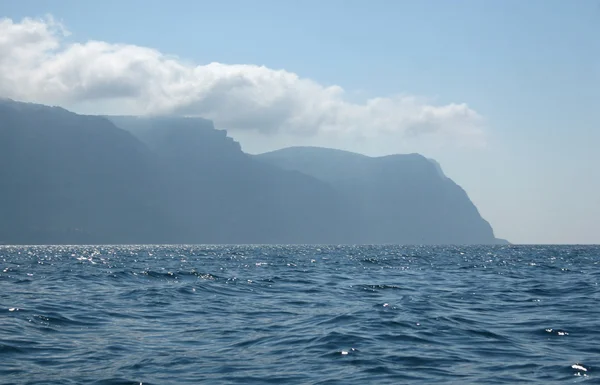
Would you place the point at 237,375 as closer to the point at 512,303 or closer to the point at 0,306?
the point at 0,306

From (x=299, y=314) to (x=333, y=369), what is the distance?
29.6 ft

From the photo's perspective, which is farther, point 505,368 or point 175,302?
point 175,302

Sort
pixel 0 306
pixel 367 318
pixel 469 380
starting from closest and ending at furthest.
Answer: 1. pixel 469 380
2. pixel 367 318
3. pixel 0 306

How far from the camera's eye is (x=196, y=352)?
15797mm

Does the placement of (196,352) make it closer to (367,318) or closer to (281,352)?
(281,352)

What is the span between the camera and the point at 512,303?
26750mm

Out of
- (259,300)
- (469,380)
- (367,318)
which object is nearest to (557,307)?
(367,318)

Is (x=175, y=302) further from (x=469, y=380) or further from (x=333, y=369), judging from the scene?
(x=469, y=380)

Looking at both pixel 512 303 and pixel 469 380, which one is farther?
pixel 512 303

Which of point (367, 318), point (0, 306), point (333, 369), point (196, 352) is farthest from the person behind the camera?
point (0, 306)

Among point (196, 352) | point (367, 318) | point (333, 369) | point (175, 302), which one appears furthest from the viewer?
point (175, 302)

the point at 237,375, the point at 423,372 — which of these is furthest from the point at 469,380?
the point at 237,375

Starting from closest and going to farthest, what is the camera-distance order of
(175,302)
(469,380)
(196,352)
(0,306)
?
1. (469,380)
2. (196,352)
3. (0,306)
4. (175,302)

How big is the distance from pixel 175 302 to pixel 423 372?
14.9 m
